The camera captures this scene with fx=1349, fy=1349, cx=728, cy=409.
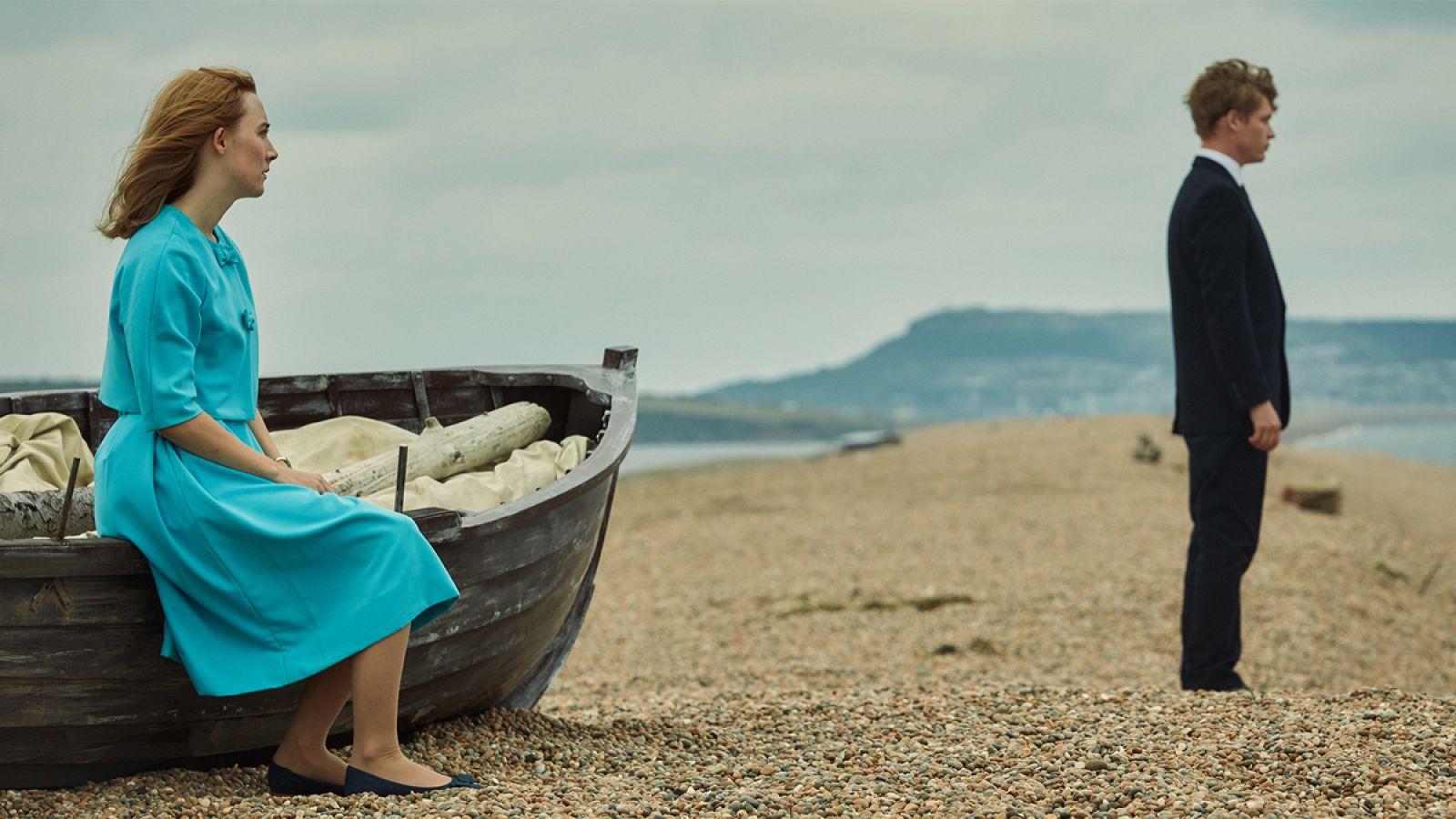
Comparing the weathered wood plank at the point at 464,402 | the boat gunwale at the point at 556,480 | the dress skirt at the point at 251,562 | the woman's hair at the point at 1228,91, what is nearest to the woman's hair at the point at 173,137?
the dress skirt at the point at 251,562

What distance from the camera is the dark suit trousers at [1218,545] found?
5.89 meters

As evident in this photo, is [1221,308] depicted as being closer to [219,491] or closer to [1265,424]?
[1265,424]

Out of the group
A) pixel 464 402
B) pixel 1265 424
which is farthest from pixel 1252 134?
pixel 464 402

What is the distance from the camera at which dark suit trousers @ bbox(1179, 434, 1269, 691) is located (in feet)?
19.3

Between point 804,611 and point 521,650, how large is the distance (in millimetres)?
5255

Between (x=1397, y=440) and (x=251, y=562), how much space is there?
142ft

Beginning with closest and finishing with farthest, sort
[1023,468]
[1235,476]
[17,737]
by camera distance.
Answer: [17,737]
[1235,476]
[1023,468]

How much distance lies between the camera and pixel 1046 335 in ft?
366

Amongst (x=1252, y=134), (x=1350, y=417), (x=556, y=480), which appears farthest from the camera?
(x=1350, y=417)

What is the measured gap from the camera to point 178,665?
3.80m

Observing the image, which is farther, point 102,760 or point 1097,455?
point 1097,455

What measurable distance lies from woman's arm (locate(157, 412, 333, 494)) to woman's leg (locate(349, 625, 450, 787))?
52 cm

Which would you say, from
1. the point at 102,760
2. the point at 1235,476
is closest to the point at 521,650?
the point at 102,760

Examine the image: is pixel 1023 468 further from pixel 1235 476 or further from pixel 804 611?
pixel 1235 476
